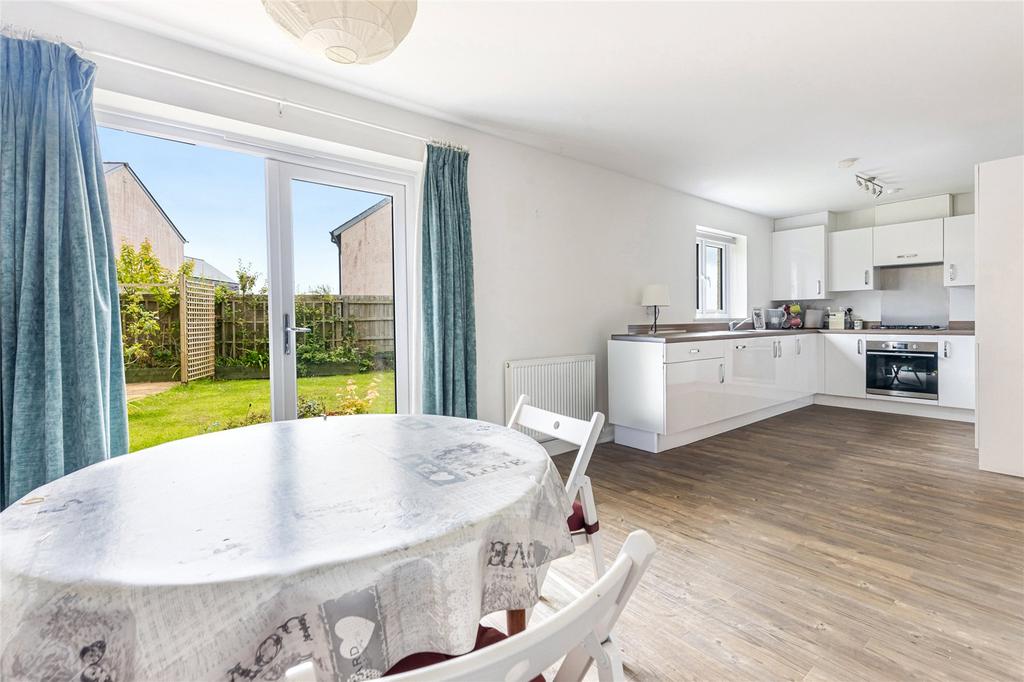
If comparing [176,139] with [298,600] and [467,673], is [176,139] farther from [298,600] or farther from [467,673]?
[467,673]

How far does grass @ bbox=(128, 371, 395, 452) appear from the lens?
2.52m

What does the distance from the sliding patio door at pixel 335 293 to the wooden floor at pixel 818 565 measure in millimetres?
1618

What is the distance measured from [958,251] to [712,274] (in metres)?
2.37

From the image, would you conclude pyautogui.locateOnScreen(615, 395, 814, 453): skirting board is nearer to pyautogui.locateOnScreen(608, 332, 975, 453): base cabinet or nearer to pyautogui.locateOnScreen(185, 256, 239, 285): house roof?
pyautogui.locateOnScreen(608, 332, 975, 453): base cabinet

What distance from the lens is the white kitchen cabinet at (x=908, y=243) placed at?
510 centimetres

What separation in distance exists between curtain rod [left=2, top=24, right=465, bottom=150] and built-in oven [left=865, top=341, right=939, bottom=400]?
5.13 metres

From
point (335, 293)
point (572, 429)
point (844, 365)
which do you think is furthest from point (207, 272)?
point (844, 365)

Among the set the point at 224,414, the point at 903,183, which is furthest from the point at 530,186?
the point at 903,183

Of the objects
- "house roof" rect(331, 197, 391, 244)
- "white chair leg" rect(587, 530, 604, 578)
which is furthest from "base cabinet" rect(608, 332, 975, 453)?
"white chair leg" rect(587, 530, 604, 578)

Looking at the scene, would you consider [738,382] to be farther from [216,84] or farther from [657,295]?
[216,84]

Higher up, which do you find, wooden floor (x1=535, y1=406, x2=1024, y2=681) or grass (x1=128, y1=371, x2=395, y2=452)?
grass (x1=128, y1=371, x2=395, y2=452)

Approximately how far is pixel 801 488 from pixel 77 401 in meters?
3.90

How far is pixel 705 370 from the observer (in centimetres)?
410

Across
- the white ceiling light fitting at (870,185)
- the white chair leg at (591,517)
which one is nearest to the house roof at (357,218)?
the white chair leg at (591,517)
